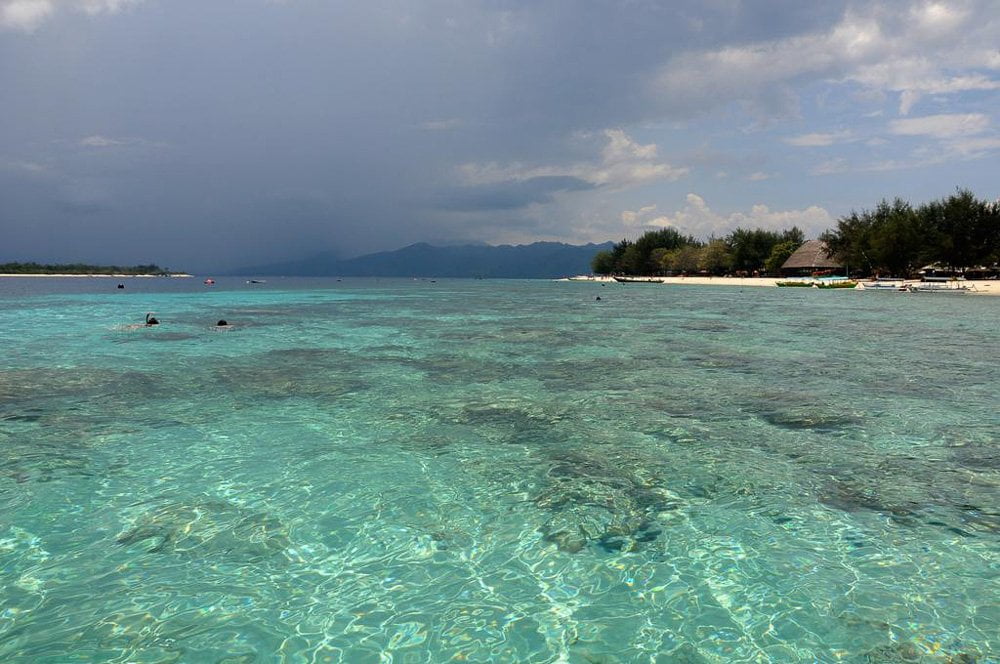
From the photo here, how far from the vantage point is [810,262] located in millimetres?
111562

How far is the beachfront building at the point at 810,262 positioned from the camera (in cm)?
10819

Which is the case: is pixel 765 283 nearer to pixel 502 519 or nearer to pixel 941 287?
pixel 941 287

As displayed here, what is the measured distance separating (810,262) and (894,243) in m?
30.0

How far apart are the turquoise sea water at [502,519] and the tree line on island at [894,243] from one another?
8019cm

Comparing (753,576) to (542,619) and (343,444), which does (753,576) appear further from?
(343,444)

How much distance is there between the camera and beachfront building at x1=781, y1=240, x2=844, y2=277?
108188mm

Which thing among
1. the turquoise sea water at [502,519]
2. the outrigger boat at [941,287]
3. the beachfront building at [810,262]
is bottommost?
the turquoise sea water at [502,519]

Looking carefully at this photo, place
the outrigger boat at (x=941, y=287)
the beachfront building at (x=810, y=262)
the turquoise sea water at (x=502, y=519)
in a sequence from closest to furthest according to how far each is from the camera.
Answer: the turquoise sea water at (x=502, y=519)
the outrigger boat at (x=941, y=287)
the beachfront building at (x=810, y=262)

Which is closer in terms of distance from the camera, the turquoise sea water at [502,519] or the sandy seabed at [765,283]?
the turquoise sea water at [502,519]

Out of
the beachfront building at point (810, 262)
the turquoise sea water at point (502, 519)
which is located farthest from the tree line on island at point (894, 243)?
the turquoise sea water at point (502, 519)

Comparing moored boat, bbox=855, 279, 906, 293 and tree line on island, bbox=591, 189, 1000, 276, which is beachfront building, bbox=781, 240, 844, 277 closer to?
tree line on island, bbox=591, 189, 1000, 276

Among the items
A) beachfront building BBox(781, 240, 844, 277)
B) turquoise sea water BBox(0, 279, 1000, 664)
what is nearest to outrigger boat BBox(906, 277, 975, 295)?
beachfront building BBox(781, 240, 844, 277)

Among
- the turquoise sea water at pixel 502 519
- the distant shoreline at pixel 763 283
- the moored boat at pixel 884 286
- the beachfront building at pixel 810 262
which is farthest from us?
the beachfront building at pixel 810 262

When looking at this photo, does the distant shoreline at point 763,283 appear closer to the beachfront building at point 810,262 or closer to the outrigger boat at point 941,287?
the outrigger boat at point 941,287
